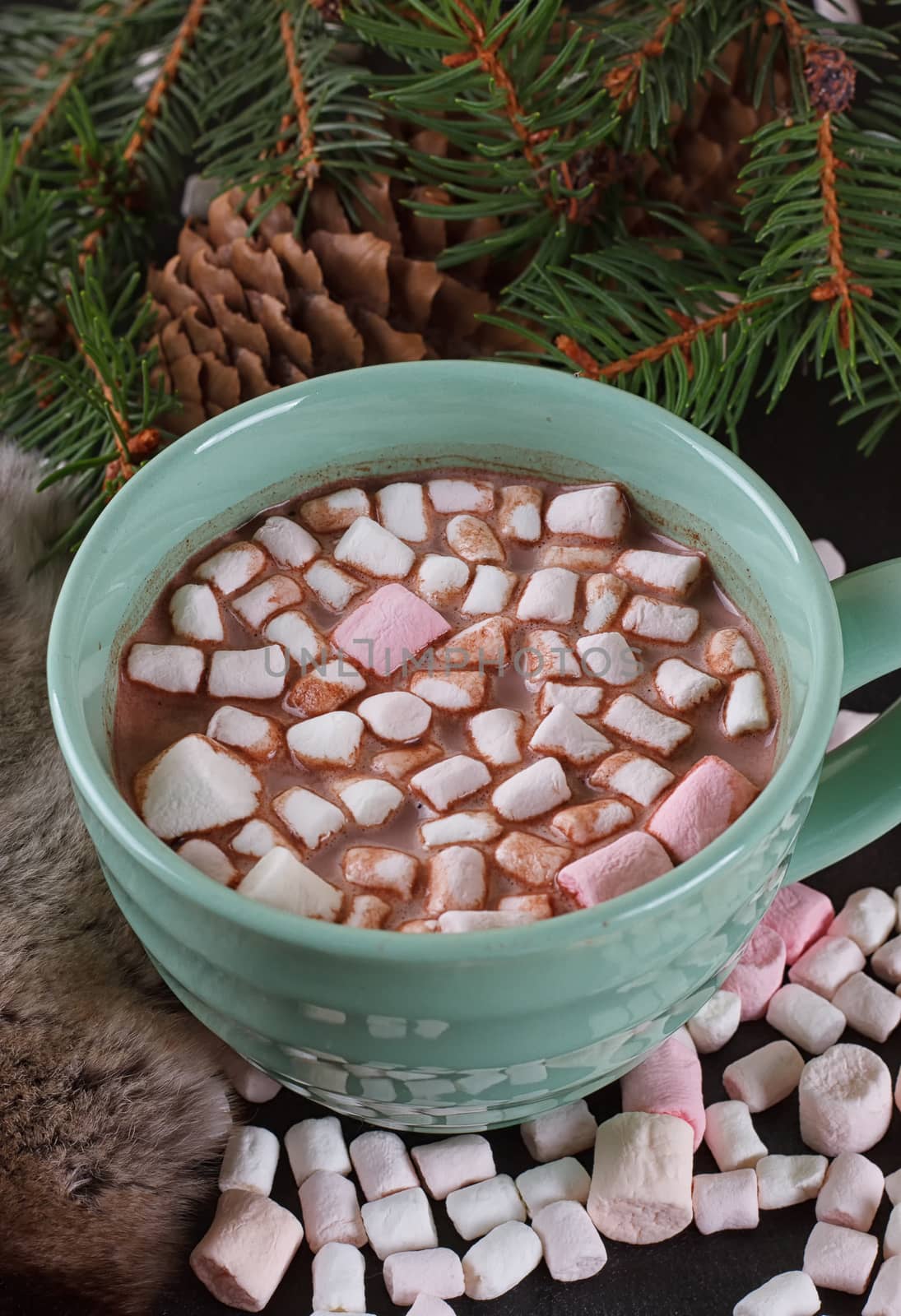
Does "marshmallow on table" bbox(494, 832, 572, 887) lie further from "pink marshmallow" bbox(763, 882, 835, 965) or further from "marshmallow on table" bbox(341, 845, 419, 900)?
"pink marshmallow" bbox(763, 882, 835, 965)

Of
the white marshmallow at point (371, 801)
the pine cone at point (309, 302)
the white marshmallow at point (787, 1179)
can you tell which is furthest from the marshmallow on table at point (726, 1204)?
the pine cone at point (309, 302)

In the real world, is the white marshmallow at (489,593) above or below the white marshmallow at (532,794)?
above

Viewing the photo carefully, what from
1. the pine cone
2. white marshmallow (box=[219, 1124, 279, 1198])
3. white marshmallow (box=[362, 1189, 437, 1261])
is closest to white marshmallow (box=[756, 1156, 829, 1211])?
white marshmallow (box=[362, 1189, 437, 1261])

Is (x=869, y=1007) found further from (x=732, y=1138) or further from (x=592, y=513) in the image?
(x=592, y=513)

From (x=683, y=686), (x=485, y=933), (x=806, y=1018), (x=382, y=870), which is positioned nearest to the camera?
(x=485, y=933)

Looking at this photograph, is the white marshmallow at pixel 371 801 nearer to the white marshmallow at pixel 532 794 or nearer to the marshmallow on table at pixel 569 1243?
the white marshmallow at pixel 532 794

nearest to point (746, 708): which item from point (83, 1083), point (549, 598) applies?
point (549, 598)

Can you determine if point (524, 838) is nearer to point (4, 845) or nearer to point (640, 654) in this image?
point (640, 654)
